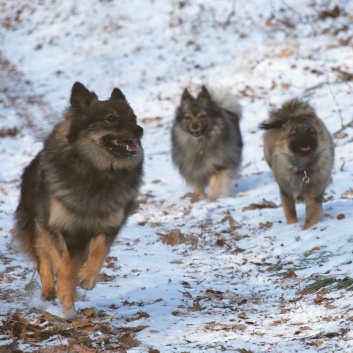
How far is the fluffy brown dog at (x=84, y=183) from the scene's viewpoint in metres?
5.07

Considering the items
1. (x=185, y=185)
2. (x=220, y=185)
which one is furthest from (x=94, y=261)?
(x=185, y=185)

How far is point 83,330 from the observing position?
4.37 meters

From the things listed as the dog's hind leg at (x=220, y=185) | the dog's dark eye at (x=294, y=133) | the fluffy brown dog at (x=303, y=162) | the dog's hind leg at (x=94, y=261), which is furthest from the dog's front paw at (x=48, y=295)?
the dog's hind leg at (x=220, y=185)

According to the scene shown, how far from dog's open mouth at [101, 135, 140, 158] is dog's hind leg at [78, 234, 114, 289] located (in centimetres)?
72

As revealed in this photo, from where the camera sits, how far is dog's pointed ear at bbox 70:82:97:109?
17.1 ft

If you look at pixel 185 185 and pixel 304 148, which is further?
pixel 185 185

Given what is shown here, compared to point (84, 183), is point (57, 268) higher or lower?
lower

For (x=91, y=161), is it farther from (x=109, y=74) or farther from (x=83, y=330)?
(x=109, y=74)

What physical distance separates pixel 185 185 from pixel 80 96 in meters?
7.10

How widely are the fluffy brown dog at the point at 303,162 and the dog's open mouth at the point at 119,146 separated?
3.47m

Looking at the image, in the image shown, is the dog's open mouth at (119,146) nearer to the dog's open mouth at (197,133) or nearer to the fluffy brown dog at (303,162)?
the fluffy brown dog at (303,162)

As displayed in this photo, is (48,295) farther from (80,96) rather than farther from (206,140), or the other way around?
(206,140)

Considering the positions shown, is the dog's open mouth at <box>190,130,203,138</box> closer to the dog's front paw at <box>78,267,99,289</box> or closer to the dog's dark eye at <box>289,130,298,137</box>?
the dog's dark eye at <box>289,130,298,137</box>

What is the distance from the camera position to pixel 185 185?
40.0ft
